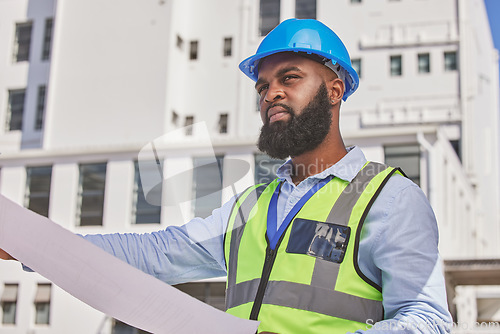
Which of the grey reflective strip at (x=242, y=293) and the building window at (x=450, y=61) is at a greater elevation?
the building window at (x=450, y=61)

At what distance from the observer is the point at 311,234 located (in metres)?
1.46

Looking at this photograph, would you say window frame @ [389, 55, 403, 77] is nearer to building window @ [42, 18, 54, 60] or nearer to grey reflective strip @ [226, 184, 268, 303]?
building window @ [42, 18, 54, 60]

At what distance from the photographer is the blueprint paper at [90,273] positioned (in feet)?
3.42

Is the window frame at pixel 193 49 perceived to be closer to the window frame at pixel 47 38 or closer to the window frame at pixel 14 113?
the window frame at pixel 47 38

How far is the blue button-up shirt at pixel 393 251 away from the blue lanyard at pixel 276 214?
0.02 m

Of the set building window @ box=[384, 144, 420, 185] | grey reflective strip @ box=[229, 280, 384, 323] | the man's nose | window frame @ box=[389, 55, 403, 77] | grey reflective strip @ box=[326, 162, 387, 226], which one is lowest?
grey reflective strip @ box=[229, 280, 384, 323]

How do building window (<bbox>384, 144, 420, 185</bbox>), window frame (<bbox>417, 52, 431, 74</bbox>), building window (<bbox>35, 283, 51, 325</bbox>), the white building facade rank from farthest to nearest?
window frame (<bbox>417, 52, 431, 74</bbox>), the white building facade, building window (<bbox>35, 283, 51, 325</bbox>), building window (<bbox>384, 144, 420, 185</bbox>)

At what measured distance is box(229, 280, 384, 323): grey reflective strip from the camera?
1383mm

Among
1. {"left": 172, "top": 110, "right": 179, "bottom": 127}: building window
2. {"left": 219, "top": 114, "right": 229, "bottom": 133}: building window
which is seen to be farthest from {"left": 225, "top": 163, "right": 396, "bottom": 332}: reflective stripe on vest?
{"left": 172, "top": 110, "right": 179, "bottom": 127}: building window

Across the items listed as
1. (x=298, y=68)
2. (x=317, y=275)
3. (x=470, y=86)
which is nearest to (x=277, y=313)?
(x=317, y=275)

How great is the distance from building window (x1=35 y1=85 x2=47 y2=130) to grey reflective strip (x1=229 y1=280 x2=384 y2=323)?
2954 centimetres

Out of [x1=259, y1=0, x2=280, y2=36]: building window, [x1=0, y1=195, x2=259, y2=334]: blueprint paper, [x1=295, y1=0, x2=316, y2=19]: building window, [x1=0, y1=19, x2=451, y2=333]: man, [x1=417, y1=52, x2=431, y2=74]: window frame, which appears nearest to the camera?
[x1=0, y1=195, x2=259, y2=334]: blueprint paper

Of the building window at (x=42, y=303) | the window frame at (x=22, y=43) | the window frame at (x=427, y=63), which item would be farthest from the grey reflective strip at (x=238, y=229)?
the window frame at (x=22, y=43)

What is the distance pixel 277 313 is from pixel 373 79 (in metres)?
25.5
